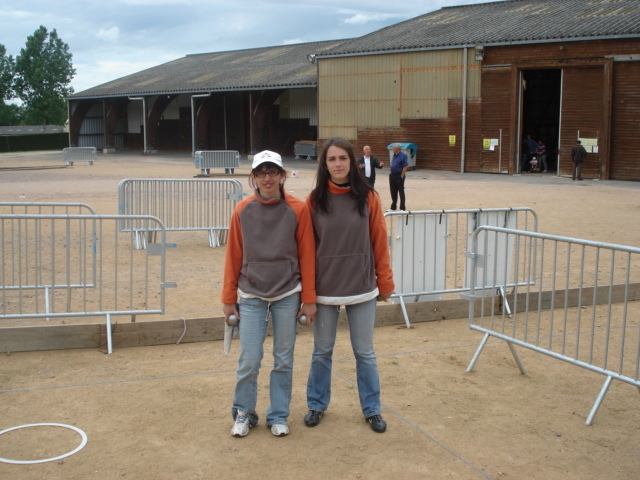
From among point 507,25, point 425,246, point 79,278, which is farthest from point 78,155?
point 425,246

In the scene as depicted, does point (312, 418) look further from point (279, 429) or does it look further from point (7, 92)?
point (7, 92)

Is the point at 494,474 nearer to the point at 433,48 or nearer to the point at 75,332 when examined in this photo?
the point at 75,332

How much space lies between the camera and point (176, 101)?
2024 inches

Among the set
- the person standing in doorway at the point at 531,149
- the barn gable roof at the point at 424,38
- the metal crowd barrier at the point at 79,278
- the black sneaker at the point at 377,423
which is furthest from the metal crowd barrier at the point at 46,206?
the person standing in doorway at the point at 531,149

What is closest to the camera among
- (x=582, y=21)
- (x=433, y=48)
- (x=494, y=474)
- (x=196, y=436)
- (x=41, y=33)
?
(x=494, y=474)

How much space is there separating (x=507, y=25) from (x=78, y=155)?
21906mm

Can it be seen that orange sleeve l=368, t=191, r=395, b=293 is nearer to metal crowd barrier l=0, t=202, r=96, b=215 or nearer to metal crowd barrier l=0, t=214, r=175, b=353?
metal crowd barrier l=0, t=214, r=175, b=353

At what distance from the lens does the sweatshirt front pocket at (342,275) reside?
4.58m

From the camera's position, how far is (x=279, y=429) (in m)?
4.64

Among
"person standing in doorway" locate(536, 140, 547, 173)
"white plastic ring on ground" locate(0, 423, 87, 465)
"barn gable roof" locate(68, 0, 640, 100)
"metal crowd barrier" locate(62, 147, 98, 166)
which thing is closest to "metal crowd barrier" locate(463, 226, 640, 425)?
"white plastic ring on ground" locate(0, 423, 87, 465)

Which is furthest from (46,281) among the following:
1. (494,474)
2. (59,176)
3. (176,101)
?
(176,101)

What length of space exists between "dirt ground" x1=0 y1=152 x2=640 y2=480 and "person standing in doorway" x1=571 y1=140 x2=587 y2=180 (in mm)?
21825

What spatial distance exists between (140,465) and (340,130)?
32844 millimetres

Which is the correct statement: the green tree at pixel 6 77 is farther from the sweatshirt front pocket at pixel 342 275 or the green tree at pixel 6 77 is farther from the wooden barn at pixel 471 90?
the sweatshirt front pocket at pixel 342 275
